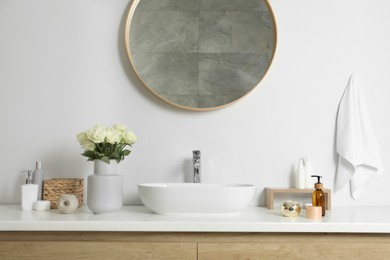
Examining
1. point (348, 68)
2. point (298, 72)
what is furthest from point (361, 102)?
point (298, 72)

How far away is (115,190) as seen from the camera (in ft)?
5.60

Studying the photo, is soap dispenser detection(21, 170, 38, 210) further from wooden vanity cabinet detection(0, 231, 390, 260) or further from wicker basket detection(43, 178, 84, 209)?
wooden vanity cabinet detection(0, 231, 390, 260)

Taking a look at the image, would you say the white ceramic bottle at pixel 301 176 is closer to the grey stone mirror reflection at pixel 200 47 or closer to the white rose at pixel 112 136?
the grey stone mirror reflection at pixel 200 47

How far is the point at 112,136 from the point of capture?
1713 millimetres

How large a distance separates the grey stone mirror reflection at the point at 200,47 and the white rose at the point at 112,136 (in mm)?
363

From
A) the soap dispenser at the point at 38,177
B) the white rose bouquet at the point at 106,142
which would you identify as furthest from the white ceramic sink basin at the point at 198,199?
the soap dispenser at the point at 38,177

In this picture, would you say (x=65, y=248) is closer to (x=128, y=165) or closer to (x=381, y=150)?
(x=128, y=165)

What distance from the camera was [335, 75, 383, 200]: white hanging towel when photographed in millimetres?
1982

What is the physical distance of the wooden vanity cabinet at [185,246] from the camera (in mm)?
1485

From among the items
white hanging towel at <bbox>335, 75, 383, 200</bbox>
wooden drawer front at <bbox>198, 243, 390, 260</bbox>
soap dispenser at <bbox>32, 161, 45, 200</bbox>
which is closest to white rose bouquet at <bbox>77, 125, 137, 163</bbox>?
soap dispenser at <bbox>32, 161, 45, 200</bbox>

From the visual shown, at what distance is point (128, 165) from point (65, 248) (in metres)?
0.60

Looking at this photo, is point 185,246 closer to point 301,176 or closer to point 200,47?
point 301,176

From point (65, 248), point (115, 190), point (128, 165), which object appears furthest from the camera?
point (128, 165)

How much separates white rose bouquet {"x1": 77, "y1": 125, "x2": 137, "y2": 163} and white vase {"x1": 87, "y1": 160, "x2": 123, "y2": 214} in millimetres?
84
